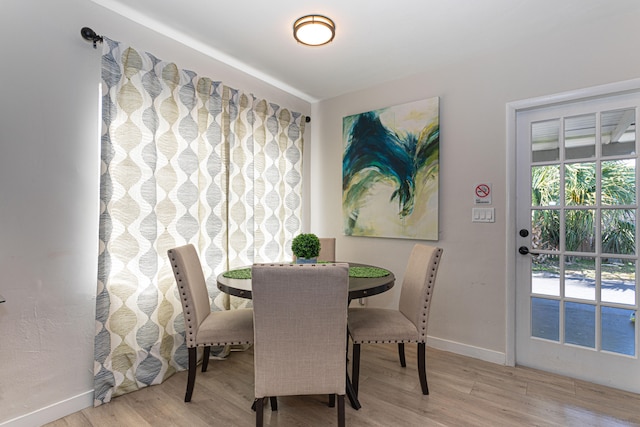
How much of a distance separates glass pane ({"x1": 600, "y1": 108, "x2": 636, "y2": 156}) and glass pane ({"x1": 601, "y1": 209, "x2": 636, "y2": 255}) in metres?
0.41

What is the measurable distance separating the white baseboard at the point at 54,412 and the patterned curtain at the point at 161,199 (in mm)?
80

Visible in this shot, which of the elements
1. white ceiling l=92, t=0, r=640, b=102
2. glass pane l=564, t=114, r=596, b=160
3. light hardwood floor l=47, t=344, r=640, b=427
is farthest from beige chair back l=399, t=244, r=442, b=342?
white ceiling l=92, t=0, r=640, b=102

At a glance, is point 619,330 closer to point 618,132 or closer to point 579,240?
point 579,240

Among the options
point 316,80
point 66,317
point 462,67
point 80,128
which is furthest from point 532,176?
point 66,317

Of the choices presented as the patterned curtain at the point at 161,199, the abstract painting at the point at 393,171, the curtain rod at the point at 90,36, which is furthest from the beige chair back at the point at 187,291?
the abstract painting at the point at 393,171

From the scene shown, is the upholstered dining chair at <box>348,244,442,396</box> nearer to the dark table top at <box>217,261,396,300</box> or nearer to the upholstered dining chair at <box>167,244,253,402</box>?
the dark table top at <box>217,261,396,300</box>

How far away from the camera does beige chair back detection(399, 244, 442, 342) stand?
6.89ft

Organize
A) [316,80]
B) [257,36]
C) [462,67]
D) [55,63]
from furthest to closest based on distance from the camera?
[316,80] → [462,67] → [257,36] → [55,63]

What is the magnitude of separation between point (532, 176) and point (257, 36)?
7.84 feet

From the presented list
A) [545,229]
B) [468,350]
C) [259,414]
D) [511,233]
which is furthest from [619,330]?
[259,414]

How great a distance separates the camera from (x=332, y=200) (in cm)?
361

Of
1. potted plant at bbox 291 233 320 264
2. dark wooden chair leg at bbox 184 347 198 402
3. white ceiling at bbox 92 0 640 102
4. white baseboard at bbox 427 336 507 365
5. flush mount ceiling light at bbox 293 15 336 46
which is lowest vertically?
white baseboard at bbox 427 336 507 365

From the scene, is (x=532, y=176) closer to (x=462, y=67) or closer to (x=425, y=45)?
(x=462, y=67)

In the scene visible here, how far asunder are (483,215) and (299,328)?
190 centimetres
